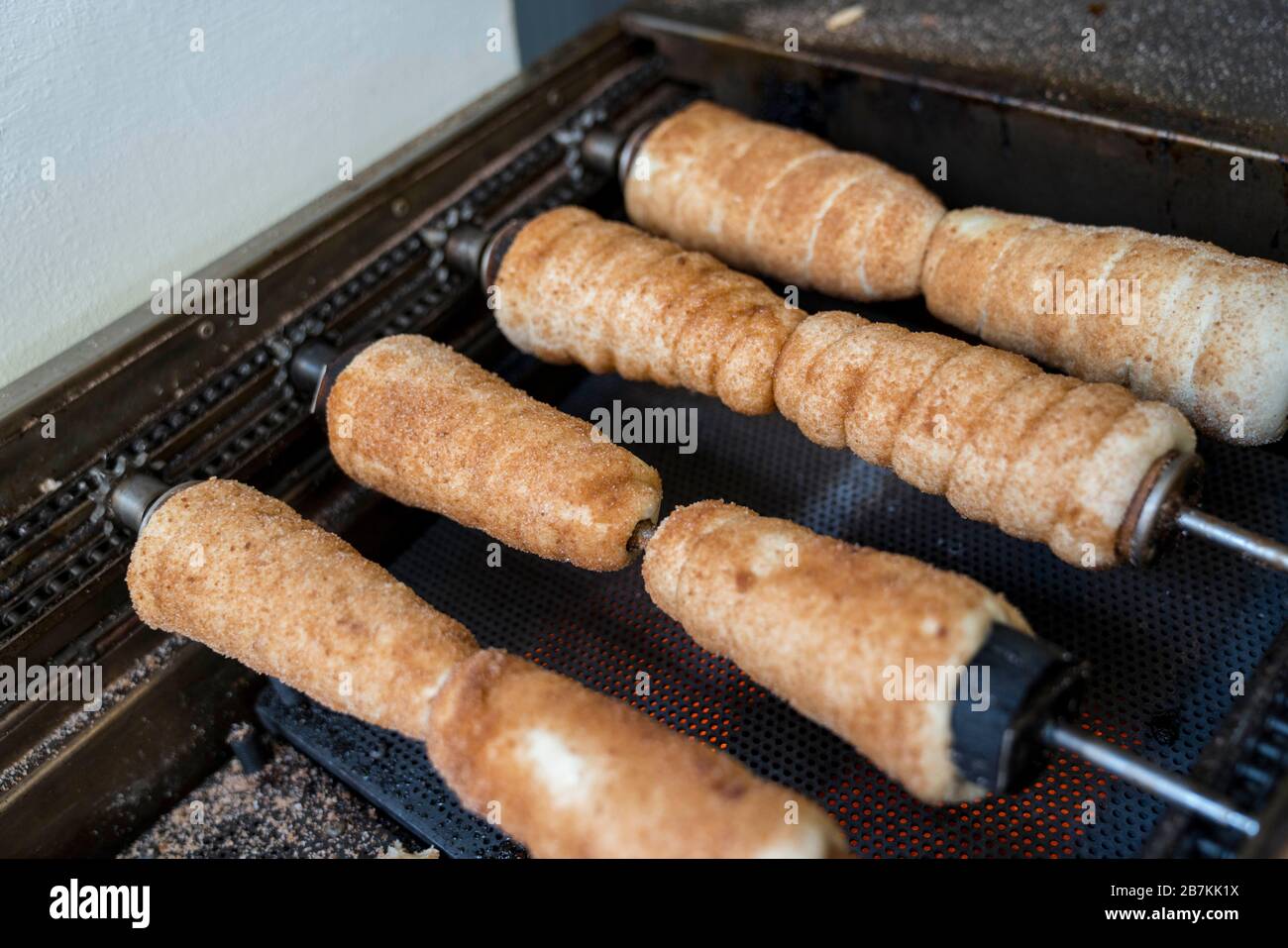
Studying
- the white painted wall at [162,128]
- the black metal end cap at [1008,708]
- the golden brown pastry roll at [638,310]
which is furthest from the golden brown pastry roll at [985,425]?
the white painted wall at [162,128]

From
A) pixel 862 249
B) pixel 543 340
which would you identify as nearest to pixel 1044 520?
pixel 862 249

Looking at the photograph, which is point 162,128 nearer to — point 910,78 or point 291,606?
point 291,606

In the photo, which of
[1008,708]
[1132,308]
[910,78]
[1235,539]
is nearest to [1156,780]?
[1008,708]

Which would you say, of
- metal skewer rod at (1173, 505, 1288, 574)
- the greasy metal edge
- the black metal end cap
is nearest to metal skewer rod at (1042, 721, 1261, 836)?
the black metal end cap
